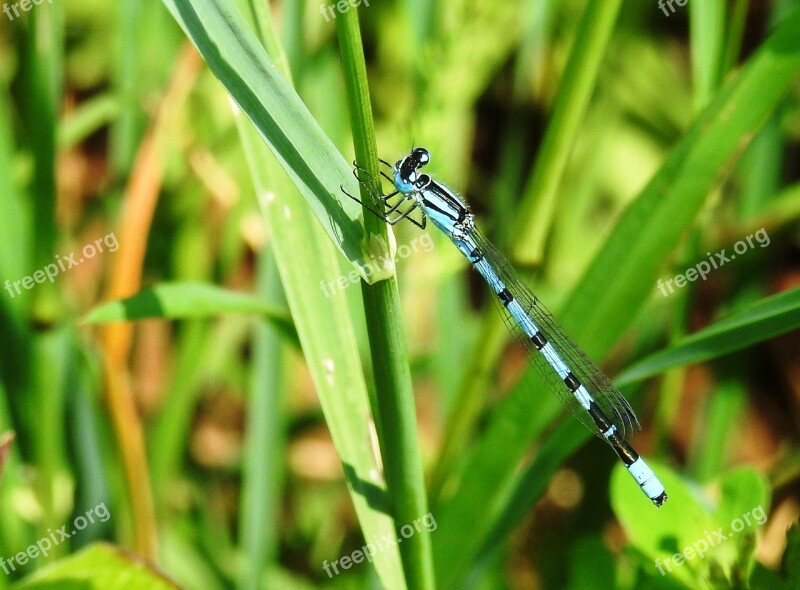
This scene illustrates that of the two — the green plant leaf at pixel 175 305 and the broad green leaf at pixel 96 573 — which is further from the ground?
the green plant leaf at pixel 175 305

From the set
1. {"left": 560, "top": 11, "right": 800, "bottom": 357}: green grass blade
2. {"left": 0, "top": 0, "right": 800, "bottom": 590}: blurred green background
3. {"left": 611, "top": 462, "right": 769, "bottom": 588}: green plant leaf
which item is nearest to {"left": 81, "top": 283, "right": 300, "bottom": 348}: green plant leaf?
{"left": 0, "top": 0, "right": 800, "bottom": 590}: blurred green background

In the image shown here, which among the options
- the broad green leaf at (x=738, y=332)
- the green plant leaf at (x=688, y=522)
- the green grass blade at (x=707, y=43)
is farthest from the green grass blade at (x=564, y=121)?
the green plant leaf at (x=688, y=522)

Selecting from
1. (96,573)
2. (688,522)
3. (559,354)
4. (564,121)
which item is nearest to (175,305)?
(96,573)

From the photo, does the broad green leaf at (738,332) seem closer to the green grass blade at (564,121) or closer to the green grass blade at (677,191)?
the green grass blade at (677,191)

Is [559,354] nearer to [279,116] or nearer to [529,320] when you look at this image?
[529,320]

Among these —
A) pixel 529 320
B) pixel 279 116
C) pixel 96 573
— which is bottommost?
pixel 96 573

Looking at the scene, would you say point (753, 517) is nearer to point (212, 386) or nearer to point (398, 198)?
point (398, 198)

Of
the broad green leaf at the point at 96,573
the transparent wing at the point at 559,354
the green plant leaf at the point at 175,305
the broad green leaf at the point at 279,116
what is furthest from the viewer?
the transparent wing at the point at 559,354
